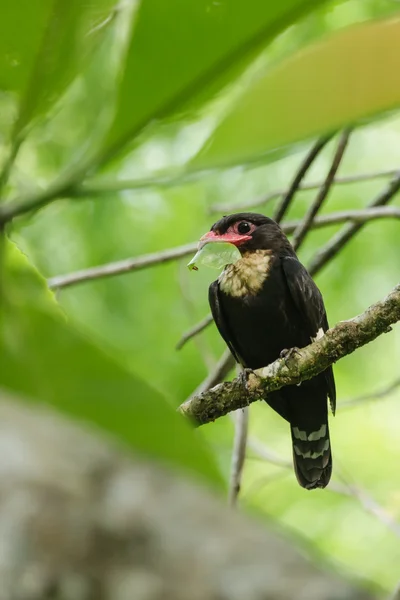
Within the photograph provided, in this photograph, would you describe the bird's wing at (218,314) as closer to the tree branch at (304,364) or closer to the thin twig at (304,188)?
the thin twig at (304,188)

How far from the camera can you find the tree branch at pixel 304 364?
2510 mm

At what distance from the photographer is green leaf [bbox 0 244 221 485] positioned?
43 centimetres

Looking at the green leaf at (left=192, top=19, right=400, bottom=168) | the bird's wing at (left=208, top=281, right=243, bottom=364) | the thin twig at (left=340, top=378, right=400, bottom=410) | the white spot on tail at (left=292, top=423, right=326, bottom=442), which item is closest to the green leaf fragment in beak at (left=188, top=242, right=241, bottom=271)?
the green leaf at (left=192, top=19, right=400, bottom=168)

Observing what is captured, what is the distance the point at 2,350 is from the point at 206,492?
230 millimetres

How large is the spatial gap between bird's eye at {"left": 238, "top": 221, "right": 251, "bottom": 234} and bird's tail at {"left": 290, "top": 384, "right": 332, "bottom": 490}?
38.7 inches

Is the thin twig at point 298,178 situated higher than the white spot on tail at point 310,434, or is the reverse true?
the thin twig at point 298,178

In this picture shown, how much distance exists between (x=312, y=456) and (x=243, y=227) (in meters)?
1.34

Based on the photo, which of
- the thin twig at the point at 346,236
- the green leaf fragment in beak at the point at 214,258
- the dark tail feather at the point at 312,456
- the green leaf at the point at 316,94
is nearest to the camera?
the green leaf at the point at 316,94

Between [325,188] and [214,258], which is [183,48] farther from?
[325,188]

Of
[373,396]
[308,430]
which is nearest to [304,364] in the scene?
[373,396]

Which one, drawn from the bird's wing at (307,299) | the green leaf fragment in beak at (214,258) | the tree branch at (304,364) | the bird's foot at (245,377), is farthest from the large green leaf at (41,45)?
the bird's wing at (307,299)

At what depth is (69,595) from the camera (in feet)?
0.94

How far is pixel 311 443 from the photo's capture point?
15.0ft

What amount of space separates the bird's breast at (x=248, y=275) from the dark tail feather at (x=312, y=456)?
935 millimetres
